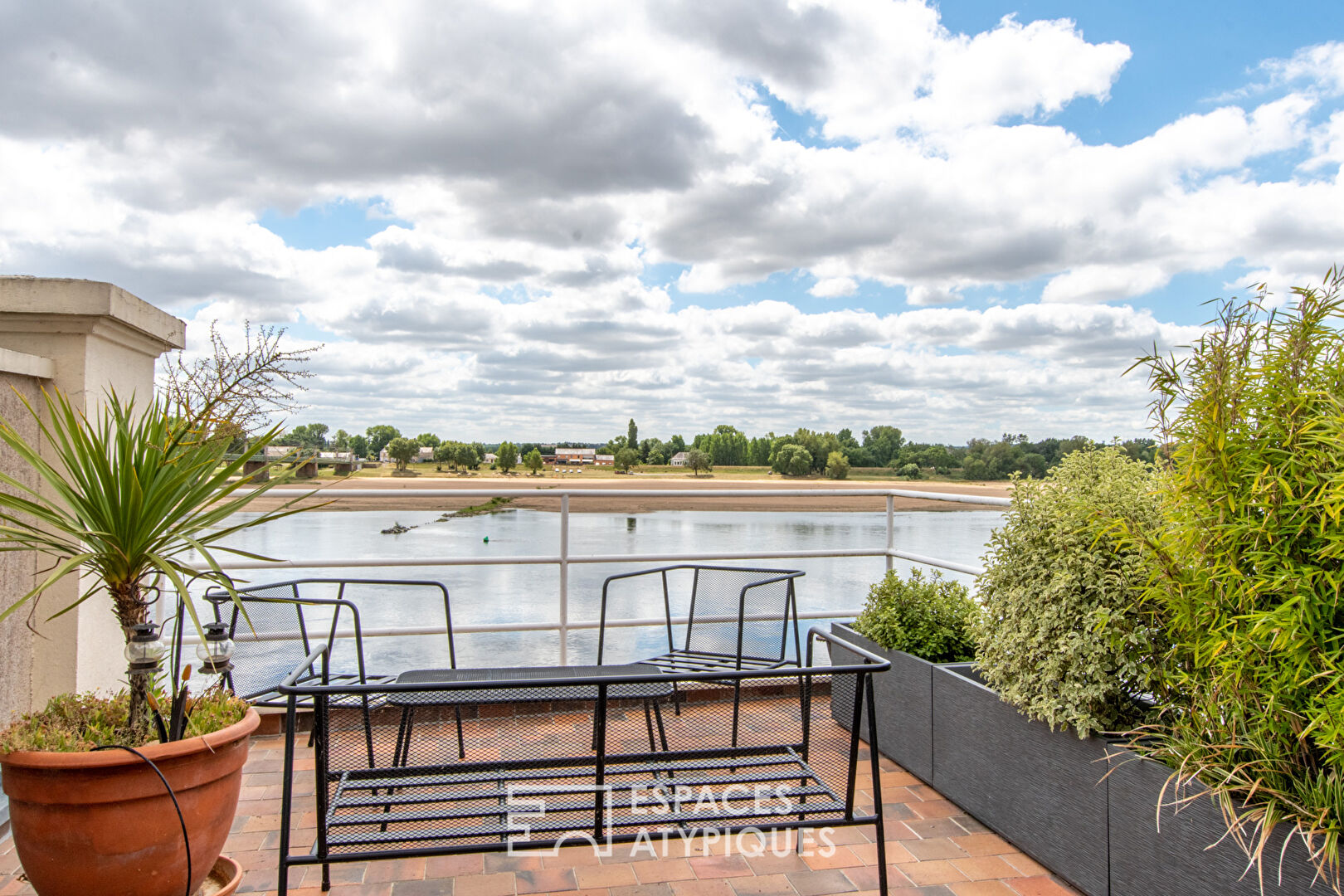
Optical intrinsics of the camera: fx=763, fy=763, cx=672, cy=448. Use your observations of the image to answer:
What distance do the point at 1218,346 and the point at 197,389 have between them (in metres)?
5.47

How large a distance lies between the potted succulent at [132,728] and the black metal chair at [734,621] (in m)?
1.36

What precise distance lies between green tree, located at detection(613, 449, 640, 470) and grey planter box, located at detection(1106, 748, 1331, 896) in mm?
21482

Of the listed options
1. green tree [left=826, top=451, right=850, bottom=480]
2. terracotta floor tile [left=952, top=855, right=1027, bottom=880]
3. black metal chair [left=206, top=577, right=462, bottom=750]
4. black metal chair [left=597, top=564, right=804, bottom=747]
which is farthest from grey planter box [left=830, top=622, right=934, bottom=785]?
green tree [left=826, top=451, right=850, bottom=480]

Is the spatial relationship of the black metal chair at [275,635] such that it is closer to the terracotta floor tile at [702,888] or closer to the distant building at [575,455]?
the terracotta floor tile at [702,888]

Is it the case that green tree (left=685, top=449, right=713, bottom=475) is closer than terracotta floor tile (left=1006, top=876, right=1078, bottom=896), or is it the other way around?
terracotta floor tile (left=1006, top=876, right=1078, bottom=896)

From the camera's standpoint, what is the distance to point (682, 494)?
3209mm

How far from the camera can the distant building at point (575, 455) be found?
21625 millimetres

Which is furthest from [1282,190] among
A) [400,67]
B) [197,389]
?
[197,389]

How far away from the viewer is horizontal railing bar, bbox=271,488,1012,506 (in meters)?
3.03

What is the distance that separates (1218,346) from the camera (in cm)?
184

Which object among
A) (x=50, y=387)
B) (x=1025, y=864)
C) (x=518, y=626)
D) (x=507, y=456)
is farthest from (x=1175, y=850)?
(x=507, y=456)

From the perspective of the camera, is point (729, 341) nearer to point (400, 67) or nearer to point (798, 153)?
point (798, 153)

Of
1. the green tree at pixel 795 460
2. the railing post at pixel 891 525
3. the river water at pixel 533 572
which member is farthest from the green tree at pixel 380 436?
the railing post at pixel 891 525

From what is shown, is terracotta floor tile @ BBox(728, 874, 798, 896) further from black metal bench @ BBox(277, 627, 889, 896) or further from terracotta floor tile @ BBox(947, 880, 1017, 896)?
terracotta floor tile @ BBox(947, 880, 1017, 896)
